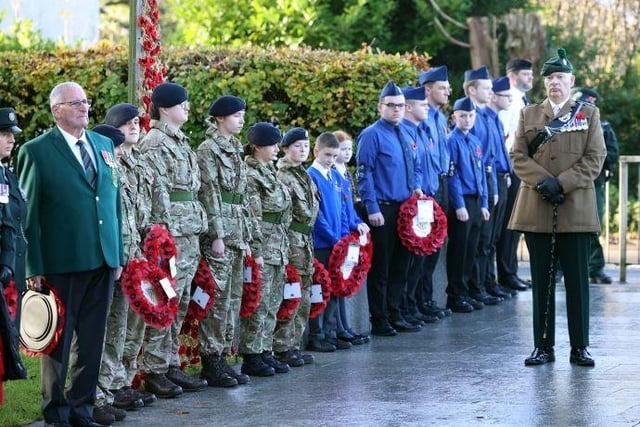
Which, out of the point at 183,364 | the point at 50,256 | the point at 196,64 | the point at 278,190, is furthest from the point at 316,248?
the point at 50,256

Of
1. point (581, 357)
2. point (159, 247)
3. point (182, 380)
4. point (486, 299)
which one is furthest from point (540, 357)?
point (486, 299)

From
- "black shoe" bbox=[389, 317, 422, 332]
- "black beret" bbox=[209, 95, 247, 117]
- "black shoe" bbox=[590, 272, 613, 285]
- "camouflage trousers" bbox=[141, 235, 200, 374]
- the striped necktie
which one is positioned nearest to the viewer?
the striped necktie

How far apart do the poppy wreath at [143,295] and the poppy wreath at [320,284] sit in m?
2.59

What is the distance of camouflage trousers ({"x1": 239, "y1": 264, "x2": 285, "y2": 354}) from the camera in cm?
1159

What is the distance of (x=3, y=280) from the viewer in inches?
345

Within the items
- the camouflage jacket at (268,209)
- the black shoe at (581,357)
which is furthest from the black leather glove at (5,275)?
the black shoe at (581,357)

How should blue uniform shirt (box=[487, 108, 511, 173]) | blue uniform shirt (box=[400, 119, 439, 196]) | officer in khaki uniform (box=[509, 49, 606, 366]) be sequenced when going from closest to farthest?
officer in khaki uniform (box=[509, 49, 606, 366])
blue uniform shirt (box=[400, 119, 439, 196])
blue uniform shirt (box=[487, 108, 511, 173])

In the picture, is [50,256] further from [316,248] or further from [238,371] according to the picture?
[316,248]

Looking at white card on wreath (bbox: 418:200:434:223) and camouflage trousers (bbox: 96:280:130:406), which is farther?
white card on wreath (bbox: 418:200:434:223)

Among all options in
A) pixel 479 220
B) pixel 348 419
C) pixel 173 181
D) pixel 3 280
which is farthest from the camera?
pixel 479 220

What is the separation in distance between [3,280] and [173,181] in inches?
76.5

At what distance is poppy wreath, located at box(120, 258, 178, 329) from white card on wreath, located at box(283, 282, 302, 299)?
199cm

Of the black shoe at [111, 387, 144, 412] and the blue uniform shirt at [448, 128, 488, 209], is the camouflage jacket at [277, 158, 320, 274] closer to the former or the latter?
the black shoe at [111, 387, 144, 412]

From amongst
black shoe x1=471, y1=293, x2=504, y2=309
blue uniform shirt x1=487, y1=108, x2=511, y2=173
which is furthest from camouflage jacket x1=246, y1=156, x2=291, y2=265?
blue uniform shirt x1=487, y1=108, x2=511, y2=173
